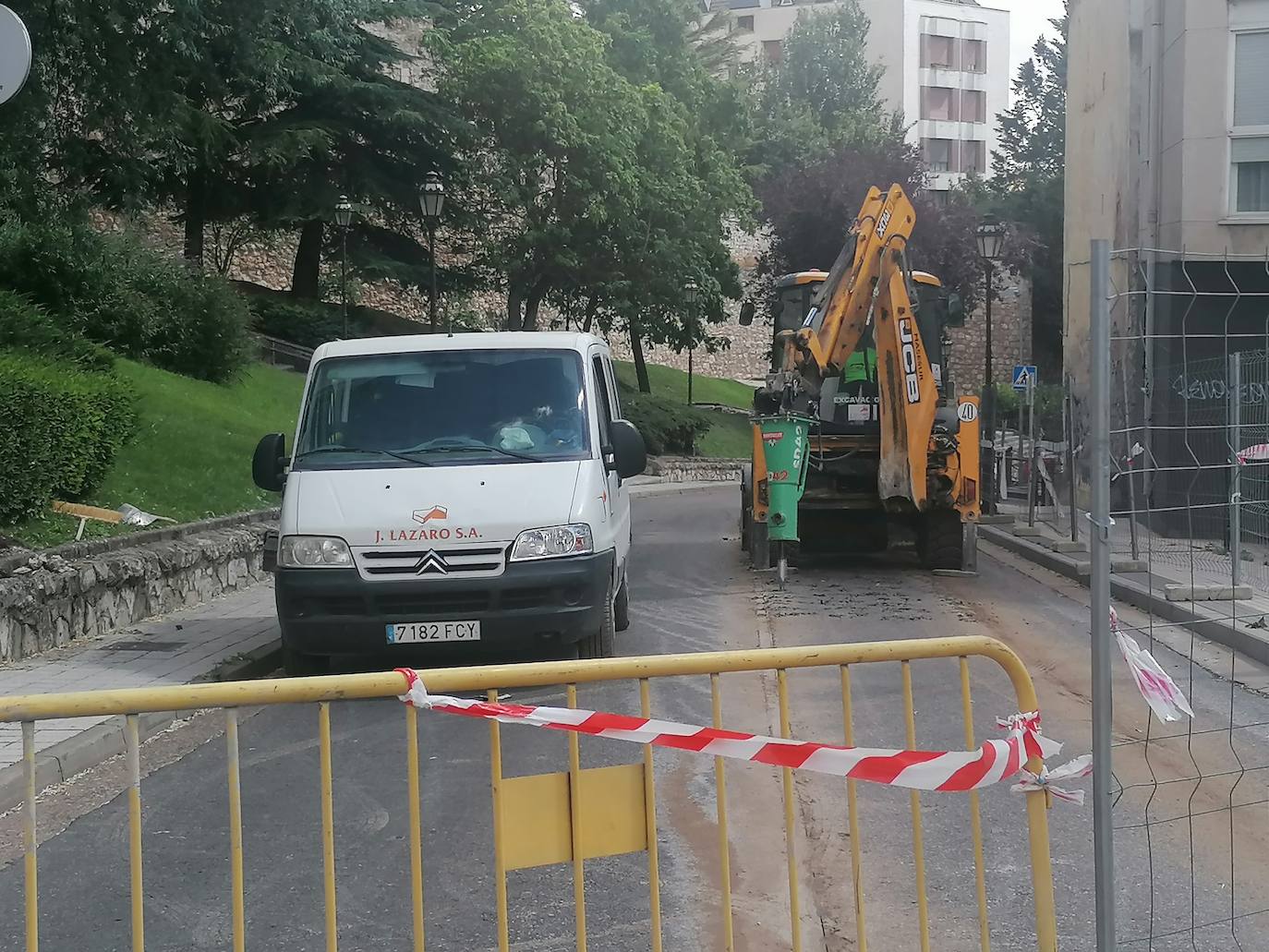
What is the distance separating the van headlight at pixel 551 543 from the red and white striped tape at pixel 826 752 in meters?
4.68

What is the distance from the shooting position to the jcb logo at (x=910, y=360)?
45.4ft

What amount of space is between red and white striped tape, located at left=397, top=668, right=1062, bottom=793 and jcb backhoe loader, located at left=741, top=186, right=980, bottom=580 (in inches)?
394

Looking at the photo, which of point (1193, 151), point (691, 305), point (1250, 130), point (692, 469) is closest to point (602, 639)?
point (1193, 151)

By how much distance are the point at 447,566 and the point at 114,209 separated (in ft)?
60.4

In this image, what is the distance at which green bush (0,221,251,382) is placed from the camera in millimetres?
19219

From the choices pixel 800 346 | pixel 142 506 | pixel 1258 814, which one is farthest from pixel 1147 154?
pixel 1258 814

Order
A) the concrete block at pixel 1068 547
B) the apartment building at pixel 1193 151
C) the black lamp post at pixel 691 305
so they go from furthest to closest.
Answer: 1. the black lamp post at pixel 691 305
2. the apartment building at pixel 1193 151
3. the concrete block at pixel 1068 547

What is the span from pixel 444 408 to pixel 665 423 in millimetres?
27663

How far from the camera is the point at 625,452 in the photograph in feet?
29.3

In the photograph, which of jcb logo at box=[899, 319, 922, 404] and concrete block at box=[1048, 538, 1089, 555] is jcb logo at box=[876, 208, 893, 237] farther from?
concrete block at box=[1048, 538, 1089, 555]

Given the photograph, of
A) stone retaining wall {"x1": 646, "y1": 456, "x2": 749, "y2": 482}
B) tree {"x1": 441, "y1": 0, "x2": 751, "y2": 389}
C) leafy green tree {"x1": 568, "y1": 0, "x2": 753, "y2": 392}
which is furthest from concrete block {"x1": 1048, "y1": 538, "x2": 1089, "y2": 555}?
leafy green tree {"x1": 568, "y1": 0, "x2": 753, "y2": 392}

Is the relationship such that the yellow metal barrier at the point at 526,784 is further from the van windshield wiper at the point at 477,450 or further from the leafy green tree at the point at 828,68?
the leafy green tree at the point at 828,68

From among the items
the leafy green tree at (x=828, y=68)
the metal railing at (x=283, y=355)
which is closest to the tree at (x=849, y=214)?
the leafy green tree at (x=828, y=68)

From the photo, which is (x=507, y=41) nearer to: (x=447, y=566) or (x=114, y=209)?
(x=114, y=209)
